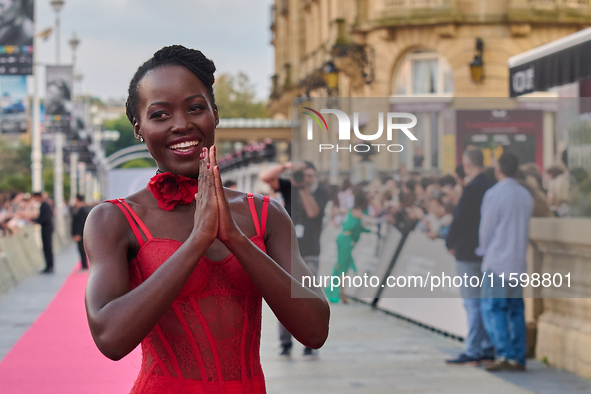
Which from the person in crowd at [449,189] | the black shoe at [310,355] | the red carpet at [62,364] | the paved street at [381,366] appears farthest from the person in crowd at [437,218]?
the red carpet at [62,364]

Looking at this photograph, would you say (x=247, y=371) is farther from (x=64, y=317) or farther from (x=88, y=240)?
(x=64, y=317)

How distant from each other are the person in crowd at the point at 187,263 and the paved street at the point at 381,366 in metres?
5.17

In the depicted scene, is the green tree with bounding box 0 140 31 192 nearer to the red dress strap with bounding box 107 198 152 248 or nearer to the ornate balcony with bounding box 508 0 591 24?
the ornate balcony with bounding box 508 0 591 24

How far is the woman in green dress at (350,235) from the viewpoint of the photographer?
5744 millimetres

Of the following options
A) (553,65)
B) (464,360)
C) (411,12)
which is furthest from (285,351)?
(411,12)

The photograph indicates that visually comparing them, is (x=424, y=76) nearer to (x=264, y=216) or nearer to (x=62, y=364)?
(x=62, y=364)

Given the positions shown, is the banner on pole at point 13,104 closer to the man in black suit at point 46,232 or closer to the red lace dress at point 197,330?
the man in black suit at point 46,232

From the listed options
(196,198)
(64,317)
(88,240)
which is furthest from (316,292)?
(64,317)

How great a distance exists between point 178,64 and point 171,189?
322 millimetres

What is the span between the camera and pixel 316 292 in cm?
214

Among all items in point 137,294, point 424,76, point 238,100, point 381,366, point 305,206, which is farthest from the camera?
point 238,100

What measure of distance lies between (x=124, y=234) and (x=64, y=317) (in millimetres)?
9667

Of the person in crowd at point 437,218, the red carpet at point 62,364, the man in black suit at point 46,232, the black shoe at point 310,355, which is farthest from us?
the man in black suit at point 46,232

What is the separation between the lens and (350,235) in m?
7.52
